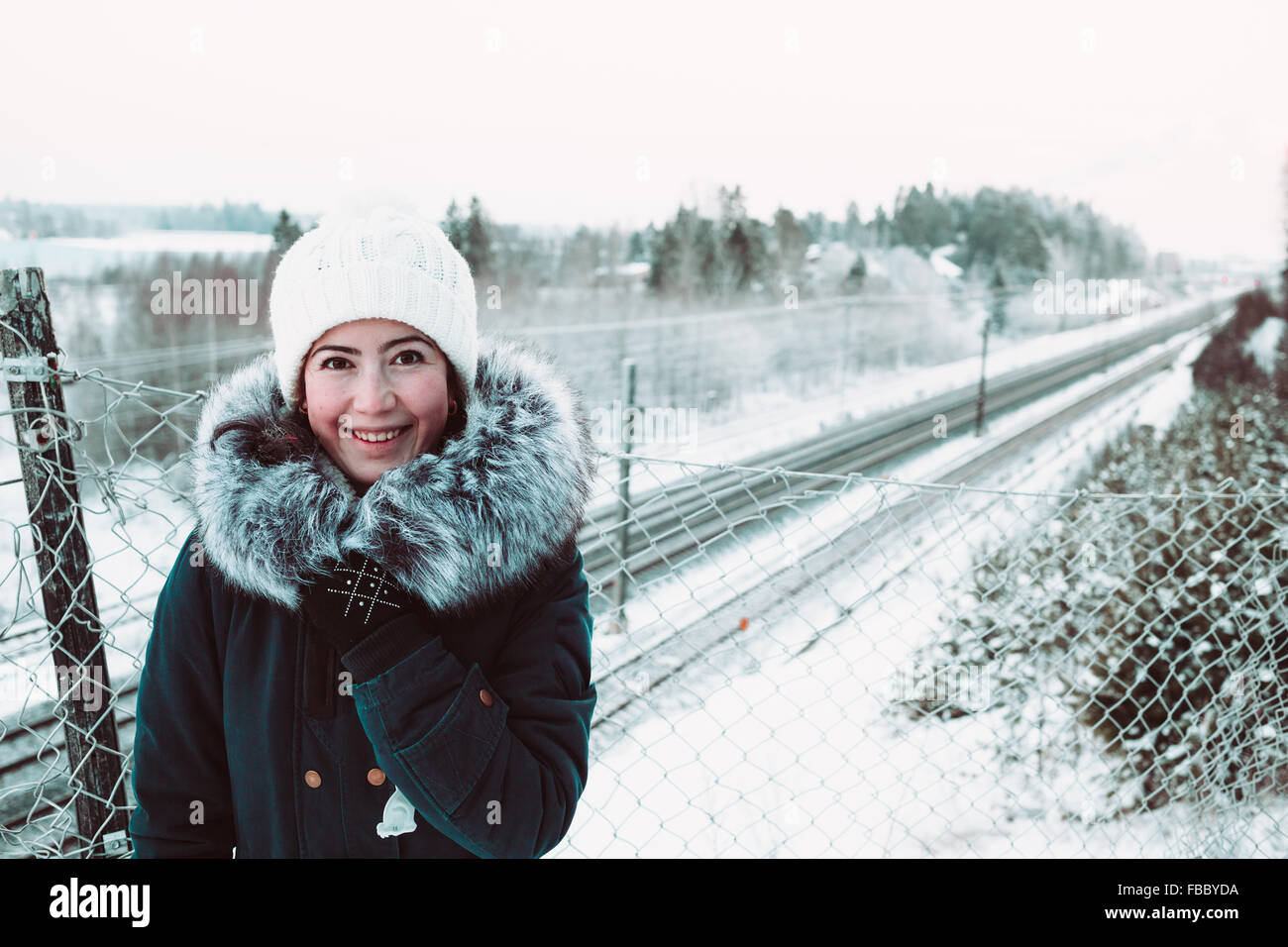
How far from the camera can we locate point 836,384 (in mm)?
24438

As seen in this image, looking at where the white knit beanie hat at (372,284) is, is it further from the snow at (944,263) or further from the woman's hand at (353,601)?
the snow at (944,263)

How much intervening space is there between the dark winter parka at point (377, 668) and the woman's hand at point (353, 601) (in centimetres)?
2

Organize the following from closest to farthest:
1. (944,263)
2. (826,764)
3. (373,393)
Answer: (373,393), (826,764), (944,263)

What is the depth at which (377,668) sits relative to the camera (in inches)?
42.2

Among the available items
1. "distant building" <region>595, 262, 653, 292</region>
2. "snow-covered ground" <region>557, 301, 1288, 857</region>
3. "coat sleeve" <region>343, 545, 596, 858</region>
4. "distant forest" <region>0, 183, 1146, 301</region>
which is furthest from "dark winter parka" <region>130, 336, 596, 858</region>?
"distant building" <region>595, 262, 653, 292</region>

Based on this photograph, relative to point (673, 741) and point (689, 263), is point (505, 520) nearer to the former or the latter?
point (673, 741)

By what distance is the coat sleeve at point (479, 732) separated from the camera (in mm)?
1067

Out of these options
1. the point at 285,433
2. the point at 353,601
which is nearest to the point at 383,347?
the point at 285,433

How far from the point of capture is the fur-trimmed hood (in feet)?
3.77

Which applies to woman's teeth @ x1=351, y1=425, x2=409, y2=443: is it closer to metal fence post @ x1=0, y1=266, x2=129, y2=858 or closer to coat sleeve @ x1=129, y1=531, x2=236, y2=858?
coat sleeve @ x1=129, y1=531, x2=236, y2=858

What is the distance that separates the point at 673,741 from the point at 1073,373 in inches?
1099

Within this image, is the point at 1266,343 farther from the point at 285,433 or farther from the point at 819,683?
the point at 285,433

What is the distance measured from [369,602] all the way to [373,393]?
0.30m

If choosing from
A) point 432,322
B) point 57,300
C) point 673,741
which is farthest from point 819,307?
point 432,322
